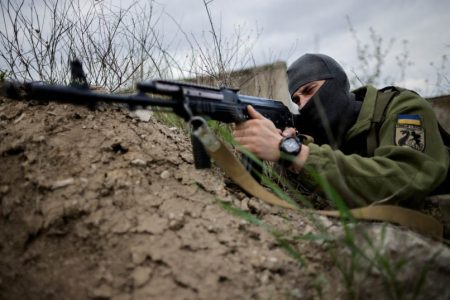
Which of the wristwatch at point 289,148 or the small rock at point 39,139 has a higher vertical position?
the small rock at point 39,139

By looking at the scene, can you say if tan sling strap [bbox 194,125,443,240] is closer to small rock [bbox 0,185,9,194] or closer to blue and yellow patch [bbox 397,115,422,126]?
blue and yellow patch [bbox 397,115,422,126]

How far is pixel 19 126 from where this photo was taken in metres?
1.86

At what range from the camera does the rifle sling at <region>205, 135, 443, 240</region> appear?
1623 millimetres

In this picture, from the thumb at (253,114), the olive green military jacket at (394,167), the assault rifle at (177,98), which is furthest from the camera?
the thumb at (253,114)

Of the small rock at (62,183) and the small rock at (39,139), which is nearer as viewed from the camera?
the small rock at (62,183)

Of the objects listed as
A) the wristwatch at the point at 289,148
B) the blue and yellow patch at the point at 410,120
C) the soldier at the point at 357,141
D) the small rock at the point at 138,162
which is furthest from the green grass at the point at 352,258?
the blue and yellow patch at the point at 410,120

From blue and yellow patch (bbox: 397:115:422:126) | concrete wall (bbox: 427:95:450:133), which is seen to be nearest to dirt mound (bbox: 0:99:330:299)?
blue and yellow patch (bbox: 397:115:422:126)

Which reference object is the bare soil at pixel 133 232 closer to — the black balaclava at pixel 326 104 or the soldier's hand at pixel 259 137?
the soldier's hand at pixel 259 137

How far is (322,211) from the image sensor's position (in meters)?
1.74

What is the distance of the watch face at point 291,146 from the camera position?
1.81 meters

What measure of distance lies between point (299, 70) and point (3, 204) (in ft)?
7.14

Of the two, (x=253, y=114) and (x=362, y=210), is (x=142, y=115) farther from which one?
(x=362, y=210)

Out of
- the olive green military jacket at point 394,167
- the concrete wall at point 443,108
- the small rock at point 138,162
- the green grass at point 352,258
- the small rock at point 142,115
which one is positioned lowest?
the green grass at point 352,258

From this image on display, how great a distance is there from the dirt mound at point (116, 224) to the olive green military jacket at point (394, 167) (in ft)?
1.22
